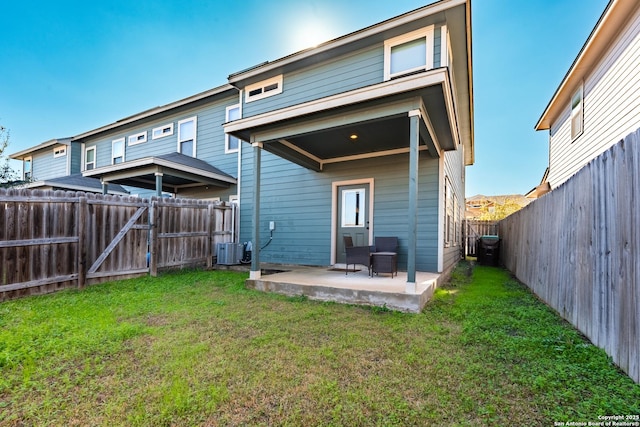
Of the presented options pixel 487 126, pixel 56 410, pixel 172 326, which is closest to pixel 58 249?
pixel 172 326

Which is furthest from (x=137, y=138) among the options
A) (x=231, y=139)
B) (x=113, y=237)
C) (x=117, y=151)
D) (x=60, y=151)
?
(x=113, y=237)

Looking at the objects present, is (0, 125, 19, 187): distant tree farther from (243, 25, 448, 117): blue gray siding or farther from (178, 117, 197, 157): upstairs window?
(243, 25, 448, 117): blue gray siding

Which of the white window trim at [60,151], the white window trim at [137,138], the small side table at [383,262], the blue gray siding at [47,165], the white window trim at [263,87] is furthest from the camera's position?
the blue gray siding at [47,165]

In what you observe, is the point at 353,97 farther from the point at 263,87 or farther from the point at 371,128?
the point at 263,87

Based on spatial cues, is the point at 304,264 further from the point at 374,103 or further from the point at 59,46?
the point at 59,46

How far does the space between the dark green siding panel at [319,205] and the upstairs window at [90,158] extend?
956cm

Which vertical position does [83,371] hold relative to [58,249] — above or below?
below

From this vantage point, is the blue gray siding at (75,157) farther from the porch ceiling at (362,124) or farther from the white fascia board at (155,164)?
the porch ceiling at (362,124)

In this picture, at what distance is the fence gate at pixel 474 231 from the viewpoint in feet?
41.5

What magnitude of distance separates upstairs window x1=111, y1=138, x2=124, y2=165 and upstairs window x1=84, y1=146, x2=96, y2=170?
67.9 inches

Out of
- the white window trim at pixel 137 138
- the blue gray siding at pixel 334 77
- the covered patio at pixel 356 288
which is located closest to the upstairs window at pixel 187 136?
the white window trim at pixel 137 138

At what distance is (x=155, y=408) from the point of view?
6.01ft

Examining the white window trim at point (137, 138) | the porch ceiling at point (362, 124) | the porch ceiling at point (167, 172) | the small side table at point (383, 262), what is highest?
the white window trim at point (137, 138)

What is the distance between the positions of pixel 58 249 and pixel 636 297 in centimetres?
748
